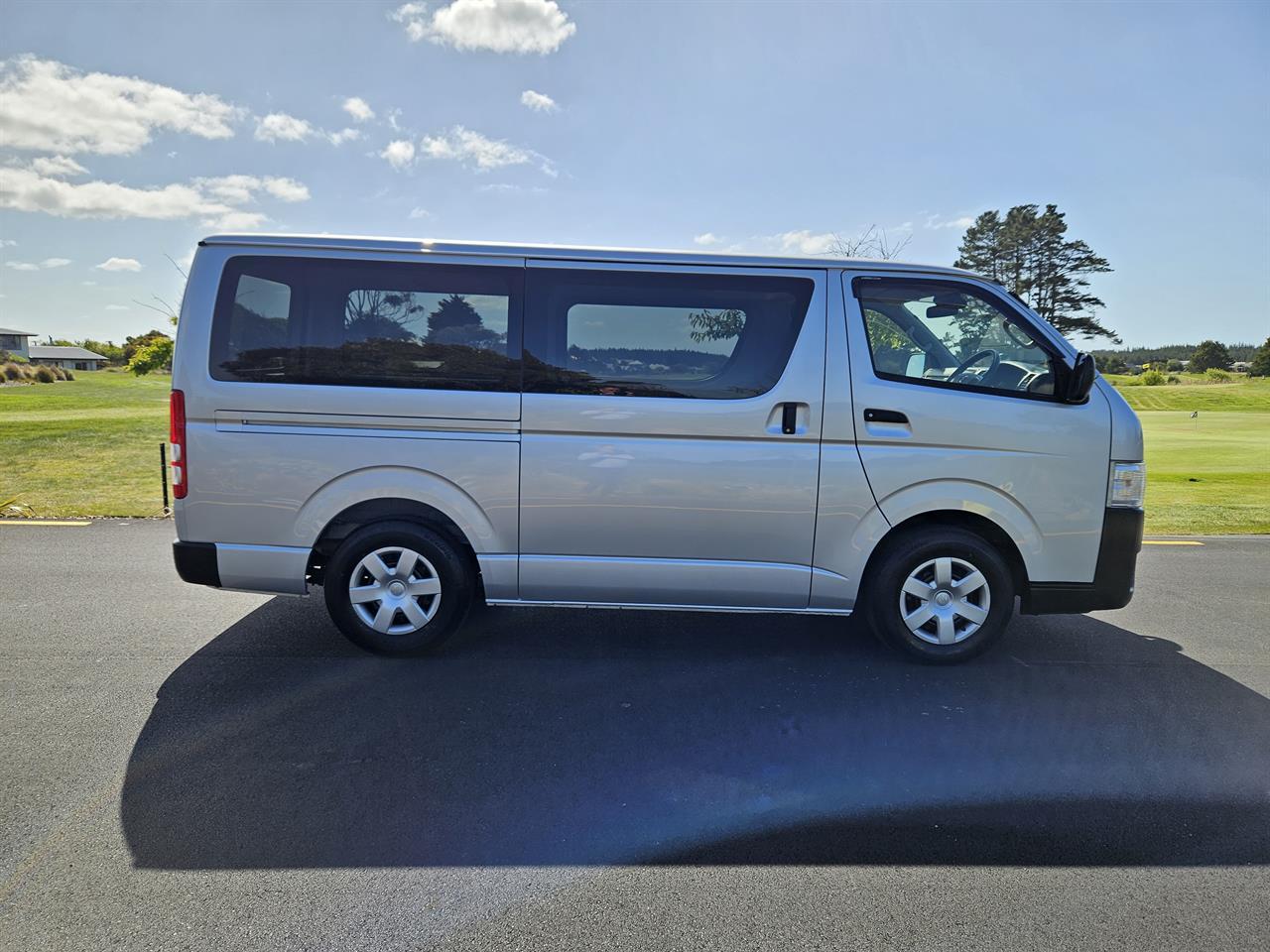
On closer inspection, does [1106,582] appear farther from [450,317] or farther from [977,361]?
[450,317]

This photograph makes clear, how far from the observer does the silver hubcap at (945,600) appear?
454 centimetres

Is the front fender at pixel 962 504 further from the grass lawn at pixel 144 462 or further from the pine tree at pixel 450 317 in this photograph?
the grass lawn at pixel 144 462

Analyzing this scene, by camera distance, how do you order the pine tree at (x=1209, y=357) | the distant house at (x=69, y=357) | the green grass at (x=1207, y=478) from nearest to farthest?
the green grass at (x=1207, y=478), the pine tree at (x=1209, y=357), the distant house at (x=69, y=357)

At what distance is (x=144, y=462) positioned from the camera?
15.1m

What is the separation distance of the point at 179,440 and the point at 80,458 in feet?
44.1

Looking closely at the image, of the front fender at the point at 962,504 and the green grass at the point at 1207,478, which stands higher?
the front fender at the point at 962,504

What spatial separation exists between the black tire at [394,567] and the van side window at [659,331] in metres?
1.03

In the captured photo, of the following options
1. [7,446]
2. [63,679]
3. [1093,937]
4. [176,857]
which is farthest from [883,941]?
[7,446]

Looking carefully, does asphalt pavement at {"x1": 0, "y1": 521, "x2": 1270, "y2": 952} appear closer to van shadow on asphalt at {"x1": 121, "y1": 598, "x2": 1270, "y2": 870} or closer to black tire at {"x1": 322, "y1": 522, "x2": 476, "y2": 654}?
van shadow on asphalt at {"x1": 121, "y1": 598, "x2": 1270, "y2": 870}

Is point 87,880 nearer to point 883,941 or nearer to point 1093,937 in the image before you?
point 883,941

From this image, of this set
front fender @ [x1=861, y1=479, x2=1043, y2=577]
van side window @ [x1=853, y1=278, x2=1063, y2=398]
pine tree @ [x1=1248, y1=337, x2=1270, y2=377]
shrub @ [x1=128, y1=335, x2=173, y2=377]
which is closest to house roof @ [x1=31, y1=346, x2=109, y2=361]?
shrub @ [x1=128, y1=335, x2=173, y2=377]

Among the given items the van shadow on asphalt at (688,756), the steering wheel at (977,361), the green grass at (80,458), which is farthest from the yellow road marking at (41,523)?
the steering wheel at (977,361)

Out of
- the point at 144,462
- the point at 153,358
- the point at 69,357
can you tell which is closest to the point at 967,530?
the point at 144,462

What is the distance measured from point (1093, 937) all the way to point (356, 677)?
3428mm
